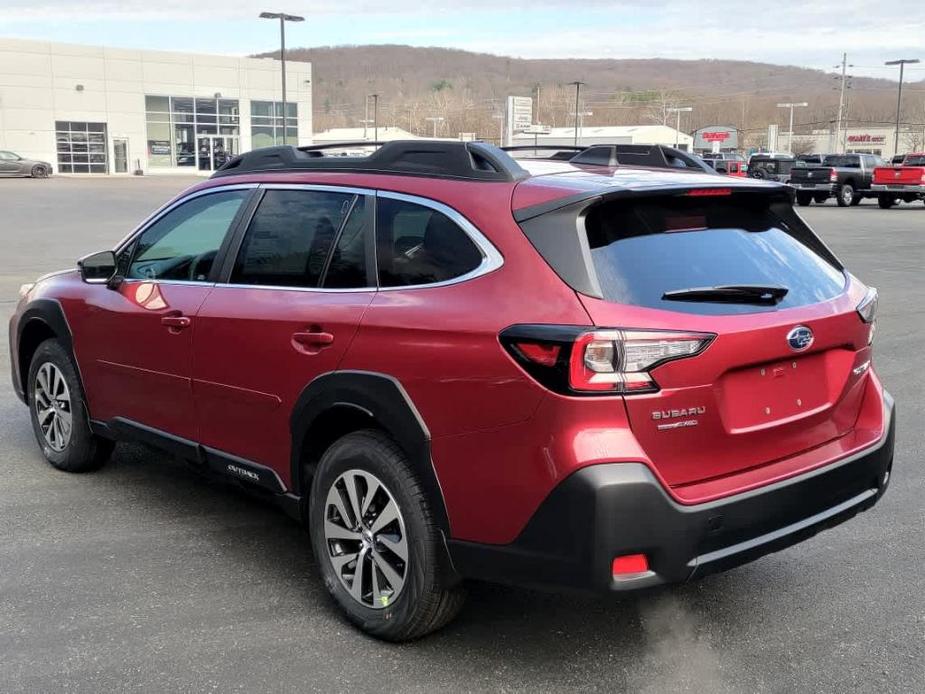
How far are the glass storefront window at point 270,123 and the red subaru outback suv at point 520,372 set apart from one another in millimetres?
68892

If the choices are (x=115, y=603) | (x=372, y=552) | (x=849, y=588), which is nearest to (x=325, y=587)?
(x=372, y=552)

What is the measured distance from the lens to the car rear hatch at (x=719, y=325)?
2.82 meters

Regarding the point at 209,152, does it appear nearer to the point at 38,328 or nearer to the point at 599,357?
the point at 38,328

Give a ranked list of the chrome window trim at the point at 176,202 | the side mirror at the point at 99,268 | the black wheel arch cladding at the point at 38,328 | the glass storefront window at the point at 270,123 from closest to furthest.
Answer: the chrome window trim at the point at 176,202
the side mirror at the point at 99,268
the black wheel arch cladding at the point at 38,328
the glass storefront window at the point at 270,123

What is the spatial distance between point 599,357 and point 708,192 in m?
0.91

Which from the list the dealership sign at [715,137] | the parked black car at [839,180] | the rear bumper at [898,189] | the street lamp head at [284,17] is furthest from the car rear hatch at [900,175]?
the dealership sign at [715,137]

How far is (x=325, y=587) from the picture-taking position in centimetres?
373

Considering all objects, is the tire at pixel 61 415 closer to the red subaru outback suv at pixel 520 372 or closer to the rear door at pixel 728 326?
the red subaru outback suv at pixel 520 372

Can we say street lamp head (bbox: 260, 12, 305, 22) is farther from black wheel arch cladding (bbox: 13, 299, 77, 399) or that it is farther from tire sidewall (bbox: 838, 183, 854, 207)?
black wheel arch cladding (bbox: 13, 299, 77, 399)

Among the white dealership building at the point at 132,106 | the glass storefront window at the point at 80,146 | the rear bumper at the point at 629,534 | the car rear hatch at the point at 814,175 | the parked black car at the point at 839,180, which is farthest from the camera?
the glass storefront window at the point at 80,146

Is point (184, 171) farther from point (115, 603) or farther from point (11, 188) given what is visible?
point (115, 603)

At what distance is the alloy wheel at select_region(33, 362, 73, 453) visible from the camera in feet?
17.0

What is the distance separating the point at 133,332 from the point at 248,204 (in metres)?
0.90

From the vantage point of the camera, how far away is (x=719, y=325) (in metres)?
2.93
